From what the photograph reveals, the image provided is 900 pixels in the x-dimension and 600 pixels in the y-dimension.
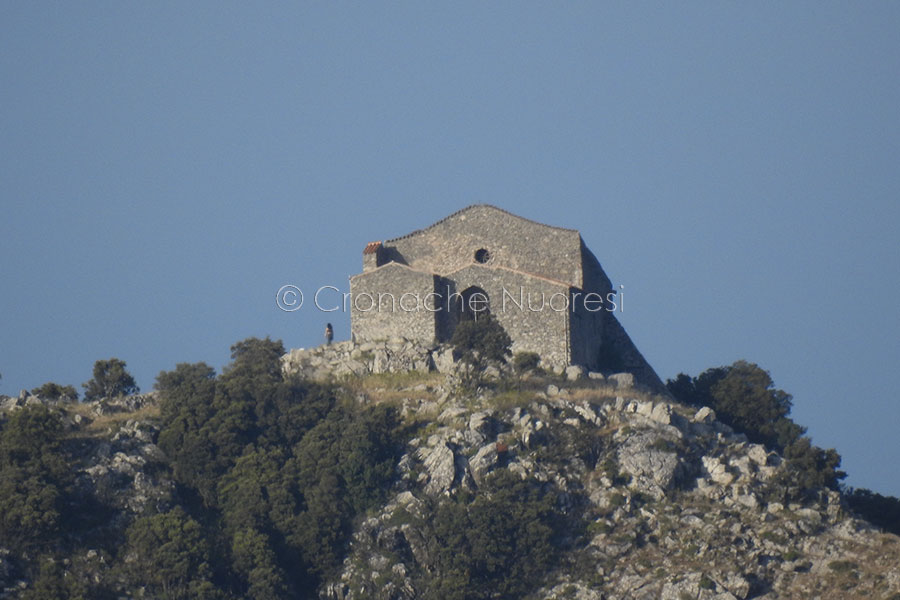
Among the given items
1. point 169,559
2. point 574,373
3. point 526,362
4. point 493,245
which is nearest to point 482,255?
point 493,245

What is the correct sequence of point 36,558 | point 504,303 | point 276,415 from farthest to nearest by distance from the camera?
point 504,303 → point 276,415 → point 36,558

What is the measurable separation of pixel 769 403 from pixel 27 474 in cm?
2643

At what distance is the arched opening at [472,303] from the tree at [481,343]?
2.01ft

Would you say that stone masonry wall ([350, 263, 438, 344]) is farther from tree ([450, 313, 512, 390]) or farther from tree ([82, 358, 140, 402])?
tree ([82, 358, 140, 402])

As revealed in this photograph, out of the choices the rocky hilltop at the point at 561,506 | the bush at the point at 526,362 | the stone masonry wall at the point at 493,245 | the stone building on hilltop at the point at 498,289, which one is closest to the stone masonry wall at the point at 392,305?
the stone building on hilltop at the point at 498,289

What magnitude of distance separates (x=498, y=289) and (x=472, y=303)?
1139 millimetres

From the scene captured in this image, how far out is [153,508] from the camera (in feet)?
181

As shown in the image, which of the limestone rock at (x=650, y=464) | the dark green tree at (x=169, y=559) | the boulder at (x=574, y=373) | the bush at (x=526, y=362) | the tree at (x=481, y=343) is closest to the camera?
the dark green tree at (x=169, y=559)

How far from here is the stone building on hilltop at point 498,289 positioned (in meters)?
64.9

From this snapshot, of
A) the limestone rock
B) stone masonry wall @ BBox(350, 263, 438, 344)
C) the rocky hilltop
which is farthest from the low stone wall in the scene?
the limestone rock

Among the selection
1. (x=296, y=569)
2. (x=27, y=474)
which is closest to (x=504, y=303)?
(x=296, y=569)

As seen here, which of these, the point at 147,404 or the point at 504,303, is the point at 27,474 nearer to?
the point at 147,404

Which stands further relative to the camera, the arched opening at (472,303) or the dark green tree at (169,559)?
the arched opening at (472,303)

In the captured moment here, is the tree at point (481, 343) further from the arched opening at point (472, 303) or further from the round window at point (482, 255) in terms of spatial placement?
the round window at point (482, 255)
